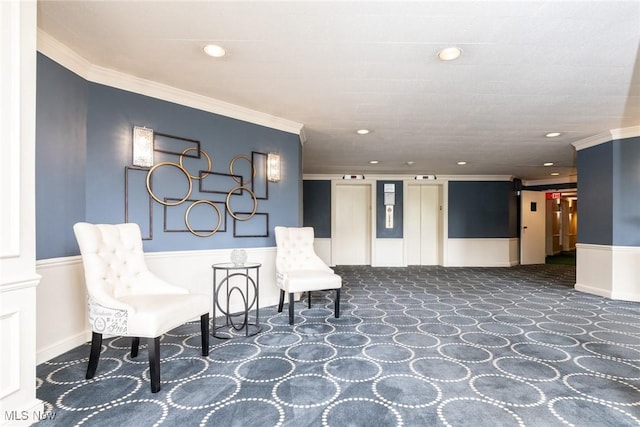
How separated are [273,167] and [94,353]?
8.74 feet

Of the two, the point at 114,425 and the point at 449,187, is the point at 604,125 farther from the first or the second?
the point at 114,425

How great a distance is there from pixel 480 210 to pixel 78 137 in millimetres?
8234

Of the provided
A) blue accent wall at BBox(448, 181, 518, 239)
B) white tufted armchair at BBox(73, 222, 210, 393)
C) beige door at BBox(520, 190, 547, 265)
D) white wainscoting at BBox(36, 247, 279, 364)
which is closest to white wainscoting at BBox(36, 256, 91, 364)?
white wainscoting at BBox(36, 247, 279, 364)

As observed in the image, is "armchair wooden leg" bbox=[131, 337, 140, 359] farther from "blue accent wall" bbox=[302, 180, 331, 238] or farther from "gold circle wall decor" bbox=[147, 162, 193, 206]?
"blue accent wall" bbox=[302, 180, 331, 238]

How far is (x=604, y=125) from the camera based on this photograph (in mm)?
4242

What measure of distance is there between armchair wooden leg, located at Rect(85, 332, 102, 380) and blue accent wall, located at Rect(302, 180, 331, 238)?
6082 mm

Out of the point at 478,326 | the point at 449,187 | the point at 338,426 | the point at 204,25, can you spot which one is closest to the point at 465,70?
the point at 204,25

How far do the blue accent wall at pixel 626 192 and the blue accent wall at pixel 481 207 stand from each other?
3646 millimetres

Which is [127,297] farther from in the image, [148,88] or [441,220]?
[441,220]

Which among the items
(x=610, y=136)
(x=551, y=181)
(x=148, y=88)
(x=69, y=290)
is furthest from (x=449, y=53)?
(x=551, y=181)

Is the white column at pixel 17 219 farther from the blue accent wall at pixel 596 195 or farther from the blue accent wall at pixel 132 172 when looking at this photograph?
the blue accent wall at pixel 596 195

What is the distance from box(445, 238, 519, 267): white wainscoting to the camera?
8.16 meters

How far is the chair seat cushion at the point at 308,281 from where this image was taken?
338cm

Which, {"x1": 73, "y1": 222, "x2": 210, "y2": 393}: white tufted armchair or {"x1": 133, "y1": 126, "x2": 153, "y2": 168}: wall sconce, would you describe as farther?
{"x1": 133, "y1": 126, "x2": 153, "y2": 168}: wall sconce
